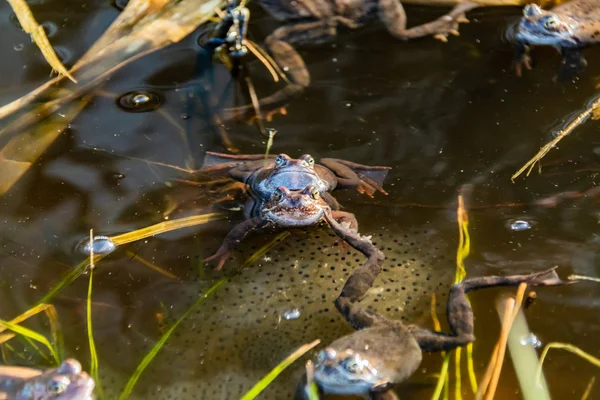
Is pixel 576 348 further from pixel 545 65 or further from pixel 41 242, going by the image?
pixel 41 242

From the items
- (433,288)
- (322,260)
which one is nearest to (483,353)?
(433,288)

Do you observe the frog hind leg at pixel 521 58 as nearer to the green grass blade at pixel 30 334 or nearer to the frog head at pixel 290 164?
the frog head at pixel 290 164

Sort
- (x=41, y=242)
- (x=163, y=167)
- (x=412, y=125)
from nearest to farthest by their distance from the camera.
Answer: (x=41, y=242)
(x=163, y=167)
(x=412, y=125)

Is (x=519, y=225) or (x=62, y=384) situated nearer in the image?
(x=62, y=384)

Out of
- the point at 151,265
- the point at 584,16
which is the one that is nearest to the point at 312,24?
the point at 584,16

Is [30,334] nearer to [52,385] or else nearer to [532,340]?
[52,385]
